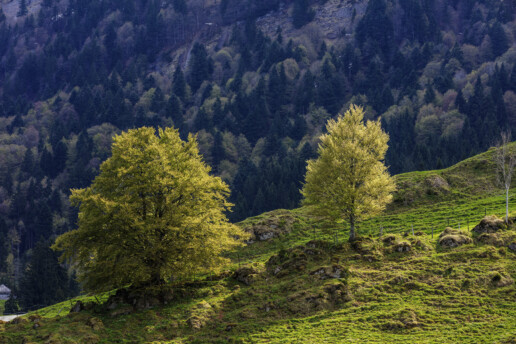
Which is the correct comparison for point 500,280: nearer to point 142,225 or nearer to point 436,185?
point 142,225

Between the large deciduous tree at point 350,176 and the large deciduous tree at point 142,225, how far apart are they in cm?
1155

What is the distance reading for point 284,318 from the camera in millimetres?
40375

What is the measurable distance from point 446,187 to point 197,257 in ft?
149

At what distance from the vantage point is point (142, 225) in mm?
42812

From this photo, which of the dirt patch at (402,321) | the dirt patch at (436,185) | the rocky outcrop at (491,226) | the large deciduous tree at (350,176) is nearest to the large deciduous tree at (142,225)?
the large deciduous tree at (350,176)

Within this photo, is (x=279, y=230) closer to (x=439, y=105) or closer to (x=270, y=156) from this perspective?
(x=270, y=156)

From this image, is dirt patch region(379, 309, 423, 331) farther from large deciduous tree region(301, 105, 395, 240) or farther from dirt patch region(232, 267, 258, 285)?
large deciduous tree region(301, 105, 395, 240)

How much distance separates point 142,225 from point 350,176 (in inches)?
846

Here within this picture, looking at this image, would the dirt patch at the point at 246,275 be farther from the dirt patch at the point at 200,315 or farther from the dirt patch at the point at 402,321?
the dirt patch at the point at 402,321

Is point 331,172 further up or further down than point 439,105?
further down

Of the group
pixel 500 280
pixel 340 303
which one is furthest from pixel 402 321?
pixel 500 280

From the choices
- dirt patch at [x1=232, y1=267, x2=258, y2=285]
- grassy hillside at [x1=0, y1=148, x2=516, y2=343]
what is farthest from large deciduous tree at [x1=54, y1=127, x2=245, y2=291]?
grassy hillside at [x1=0, y1=148, x2=516, y2=343]

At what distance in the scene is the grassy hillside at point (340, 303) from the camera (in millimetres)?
36531

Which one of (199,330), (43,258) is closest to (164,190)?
(199,330)
